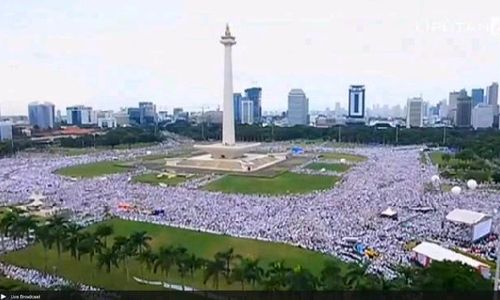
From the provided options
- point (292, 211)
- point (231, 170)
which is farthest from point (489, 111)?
point (292, 211)

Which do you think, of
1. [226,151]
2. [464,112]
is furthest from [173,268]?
[464,112]

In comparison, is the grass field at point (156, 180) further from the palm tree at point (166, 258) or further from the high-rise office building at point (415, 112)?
the high-rise office building at point (415, 112)

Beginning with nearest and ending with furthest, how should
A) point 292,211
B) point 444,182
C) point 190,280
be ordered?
point 190,280 → point 292,211 → point 444,182

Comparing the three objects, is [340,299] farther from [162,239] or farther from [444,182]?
[444,182]

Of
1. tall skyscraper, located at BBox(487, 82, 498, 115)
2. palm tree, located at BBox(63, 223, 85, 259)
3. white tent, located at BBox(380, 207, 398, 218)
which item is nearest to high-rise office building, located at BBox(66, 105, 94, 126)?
tall skyscraper, located at BBox(487, 82, 498, 115)

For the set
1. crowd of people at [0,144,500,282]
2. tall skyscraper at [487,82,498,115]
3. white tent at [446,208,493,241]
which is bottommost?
crowd of people at [0,144,500,282]

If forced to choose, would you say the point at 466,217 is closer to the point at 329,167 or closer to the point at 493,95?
the point at 329,167

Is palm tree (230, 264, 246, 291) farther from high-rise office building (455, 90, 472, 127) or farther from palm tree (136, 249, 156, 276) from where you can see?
high-rise office building (455, 90, 472, 127)
